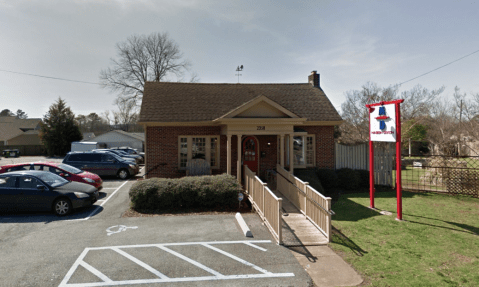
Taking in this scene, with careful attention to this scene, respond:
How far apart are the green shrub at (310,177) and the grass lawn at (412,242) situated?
51.8 inches

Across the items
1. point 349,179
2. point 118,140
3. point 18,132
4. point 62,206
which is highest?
point 18,132

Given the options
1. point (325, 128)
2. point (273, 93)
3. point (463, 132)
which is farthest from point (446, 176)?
point (463, 132)

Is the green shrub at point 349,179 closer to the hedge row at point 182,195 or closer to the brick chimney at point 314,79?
the brick chimney at point 314,79

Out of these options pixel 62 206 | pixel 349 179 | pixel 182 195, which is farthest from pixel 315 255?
pixel 349 179

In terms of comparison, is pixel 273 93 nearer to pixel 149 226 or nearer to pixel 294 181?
pixel 294 181

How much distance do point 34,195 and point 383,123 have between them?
41.7 feet

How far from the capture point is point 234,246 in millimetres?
6891

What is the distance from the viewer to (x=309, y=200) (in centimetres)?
878

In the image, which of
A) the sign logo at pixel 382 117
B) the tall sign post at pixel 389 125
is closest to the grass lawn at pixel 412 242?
the tall sign post at pixel 389 125

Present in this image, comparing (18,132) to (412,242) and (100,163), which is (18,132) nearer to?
(100,163)

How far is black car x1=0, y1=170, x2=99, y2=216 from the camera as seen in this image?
9.55 meters

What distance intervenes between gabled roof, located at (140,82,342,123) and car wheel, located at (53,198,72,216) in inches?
213

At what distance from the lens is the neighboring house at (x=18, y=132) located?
5130cm

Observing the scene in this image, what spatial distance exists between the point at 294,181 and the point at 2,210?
10.5 m
